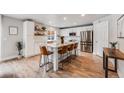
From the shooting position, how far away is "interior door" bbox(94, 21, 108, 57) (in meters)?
5.42

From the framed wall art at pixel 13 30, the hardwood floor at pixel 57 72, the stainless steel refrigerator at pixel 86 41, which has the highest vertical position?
the framed wall art at pixel 13 30

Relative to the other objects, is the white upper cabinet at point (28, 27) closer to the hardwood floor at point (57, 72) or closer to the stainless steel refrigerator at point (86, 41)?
the hardwood floor at point (57, 72)

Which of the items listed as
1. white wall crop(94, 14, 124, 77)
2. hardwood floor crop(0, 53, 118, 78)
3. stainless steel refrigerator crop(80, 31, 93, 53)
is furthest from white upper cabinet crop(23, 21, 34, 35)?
white wall crop(94, 14, 124, 77)

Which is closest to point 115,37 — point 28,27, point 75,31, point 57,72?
point 57,72

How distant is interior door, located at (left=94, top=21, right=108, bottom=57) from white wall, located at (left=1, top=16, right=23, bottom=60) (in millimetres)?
4393

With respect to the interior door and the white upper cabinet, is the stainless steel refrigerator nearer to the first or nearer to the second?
the interior door

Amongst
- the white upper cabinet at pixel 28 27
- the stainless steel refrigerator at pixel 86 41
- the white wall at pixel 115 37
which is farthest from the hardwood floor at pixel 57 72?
the stainless steel refrigerator at pixel 86 41

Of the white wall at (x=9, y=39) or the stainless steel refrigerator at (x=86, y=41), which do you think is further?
the stainless steel refrigerator at (x=86, y=41)

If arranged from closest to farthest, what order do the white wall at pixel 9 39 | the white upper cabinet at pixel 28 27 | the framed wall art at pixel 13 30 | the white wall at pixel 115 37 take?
1. the white wall at pixel 115 37
2. the white wall at pixel 9 39
3. the framed wall art at pixel 13 30
4. the white upper cabinet at pixel 28 27

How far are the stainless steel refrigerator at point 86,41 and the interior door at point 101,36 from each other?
3.16 ft

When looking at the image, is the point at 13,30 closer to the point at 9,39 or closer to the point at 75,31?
the point at 9,39

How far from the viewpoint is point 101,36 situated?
5.84 meters

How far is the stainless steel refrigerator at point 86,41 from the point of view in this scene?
24.3 ft
